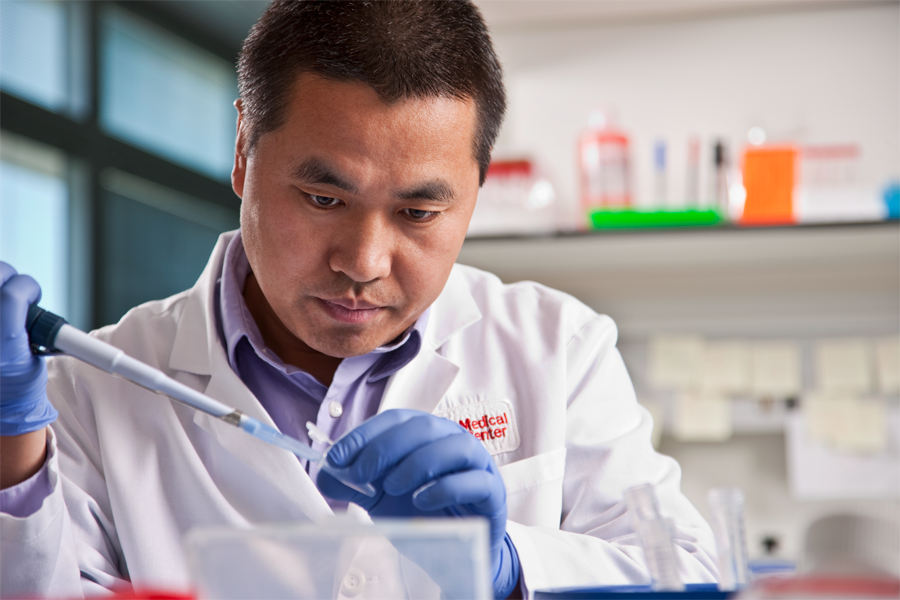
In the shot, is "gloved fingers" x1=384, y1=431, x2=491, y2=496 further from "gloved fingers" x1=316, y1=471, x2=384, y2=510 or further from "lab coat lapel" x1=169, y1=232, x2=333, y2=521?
"lab coat lapel" x1=169, y1=232, x2=333, y2=521

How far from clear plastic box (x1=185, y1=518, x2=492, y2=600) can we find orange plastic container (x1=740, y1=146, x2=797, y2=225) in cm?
166

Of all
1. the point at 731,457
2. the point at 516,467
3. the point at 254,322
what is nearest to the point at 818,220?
the point at 731,457

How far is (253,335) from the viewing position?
1.09 metres

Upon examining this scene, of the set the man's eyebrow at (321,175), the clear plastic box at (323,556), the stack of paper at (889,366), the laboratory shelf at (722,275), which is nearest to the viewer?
the clear plastic box at (323,556)

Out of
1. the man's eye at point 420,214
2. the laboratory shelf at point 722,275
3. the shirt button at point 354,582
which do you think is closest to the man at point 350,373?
the man's eye at point 420,214

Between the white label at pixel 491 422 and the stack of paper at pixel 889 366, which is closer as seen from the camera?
the white label at pixel 491 422

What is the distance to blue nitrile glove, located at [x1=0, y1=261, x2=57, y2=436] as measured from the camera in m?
0.73

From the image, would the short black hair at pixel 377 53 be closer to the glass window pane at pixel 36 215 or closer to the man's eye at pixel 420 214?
the man's eye at pixel 420 214

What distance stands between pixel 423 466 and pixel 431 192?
34 cm

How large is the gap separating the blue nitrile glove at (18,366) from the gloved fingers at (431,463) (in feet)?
1.16

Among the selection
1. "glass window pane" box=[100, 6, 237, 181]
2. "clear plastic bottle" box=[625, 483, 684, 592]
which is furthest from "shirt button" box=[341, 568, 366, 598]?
"glass window pane" box=[100, 6, 237, 181]

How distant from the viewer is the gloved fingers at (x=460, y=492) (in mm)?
685

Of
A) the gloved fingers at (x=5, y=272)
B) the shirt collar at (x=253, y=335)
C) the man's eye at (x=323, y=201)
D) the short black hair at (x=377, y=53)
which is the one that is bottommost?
the shirt collar at (x=253, y=335)

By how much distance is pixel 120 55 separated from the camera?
2607 millimetres
